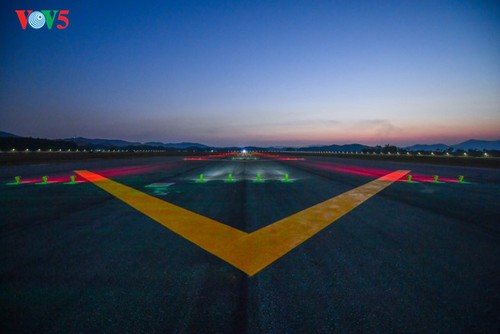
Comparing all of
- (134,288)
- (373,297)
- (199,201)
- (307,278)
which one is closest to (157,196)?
(199,201)

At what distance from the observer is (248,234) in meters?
4.11

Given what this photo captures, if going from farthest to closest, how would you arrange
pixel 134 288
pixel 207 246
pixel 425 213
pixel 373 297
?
pixel 425 213
pixel 207 246
pixel 134 288
pixel 373 297

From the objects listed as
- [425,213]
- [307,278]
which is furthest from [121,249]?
[425,213]

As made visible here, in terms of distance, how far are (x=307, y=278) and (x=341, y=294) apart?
0.39 metres

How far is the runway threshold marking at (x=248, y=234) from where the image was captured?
330 cm

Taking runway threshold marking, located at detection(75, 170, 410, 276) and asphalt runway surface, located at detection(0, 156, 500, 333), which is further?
runway threshold marking, located at detection(75, 170, 410, 276)

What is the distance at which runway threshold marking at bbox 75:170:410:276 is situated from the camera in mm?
3303

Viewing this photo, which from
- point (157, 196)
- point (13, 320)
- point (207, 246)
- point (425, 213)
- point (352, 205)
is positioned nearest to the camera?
point (13, 320)

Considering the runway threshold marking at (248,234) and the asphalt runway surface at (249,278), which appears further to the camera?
the runway threshold marking at (248,234)

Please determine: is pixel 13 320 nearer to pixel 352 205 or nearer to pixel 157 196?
pixel 157 196

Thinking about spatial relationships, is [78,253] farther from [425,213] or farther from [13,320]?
[425,213]

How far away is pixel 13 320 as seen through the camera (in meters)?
2.06

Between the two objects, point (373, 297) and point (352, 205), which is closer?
point (373, 297)

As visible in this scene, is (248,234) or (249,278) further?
(248,234)
